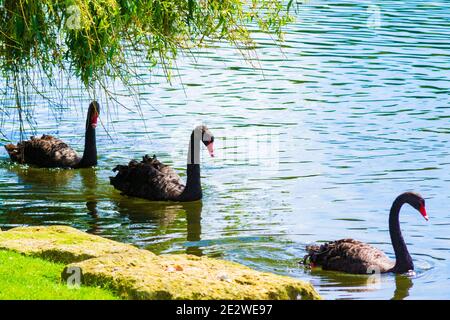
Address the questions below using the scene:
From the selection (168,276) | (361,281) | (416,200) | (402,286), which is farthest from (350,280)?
(168,276)

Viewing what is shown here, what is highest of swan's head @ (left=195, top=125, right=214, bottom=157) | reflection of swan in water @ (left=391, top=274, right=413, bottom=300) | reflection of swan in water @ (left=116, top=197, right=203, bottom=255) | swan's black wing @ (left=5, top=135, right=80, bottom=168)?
swan's head @ (left=195, top=125, right=214, bottom=157)

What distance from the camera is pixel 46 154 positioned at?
16.8m

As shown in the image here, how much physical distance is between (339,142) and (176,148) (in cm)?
250

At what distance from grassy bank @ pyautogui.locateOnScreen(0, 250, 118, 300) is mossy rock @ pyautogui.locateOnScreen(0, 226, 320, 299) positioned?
0.16 meters

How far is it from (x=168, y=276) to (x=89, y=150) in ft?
26.6

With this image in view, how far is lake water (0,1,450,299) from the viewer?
12766mm

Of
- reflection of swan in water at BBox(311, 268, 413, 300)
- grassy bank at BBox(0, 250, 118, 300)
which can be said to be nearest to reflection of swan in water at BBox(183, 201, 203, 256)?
reflection of swan in water at BBox(311, 268, 413, 300)

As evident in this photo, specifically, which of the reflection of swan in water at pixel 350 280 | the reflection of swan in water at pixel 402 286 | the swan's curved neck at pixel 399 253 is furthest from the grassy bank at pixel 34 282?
the swan's curved neck at pixel 399 253

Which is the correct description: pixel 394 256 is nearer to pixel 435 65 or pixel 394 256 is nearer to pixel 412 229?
pixel 412 229

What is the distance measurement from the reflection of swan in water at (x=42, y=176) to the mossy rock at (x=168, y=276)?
6.01m

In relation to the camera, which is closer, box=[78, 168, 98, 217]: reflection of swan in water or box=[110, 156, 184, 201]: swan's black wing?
box=[78, 168, 98, 217]: reflection of swan in water

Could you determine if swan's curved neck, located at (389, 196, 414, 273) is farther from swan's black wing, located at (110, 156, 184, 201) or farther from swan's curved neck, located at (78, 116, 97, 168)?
swan's curved neck, located at (78, 116, 97, 168)
